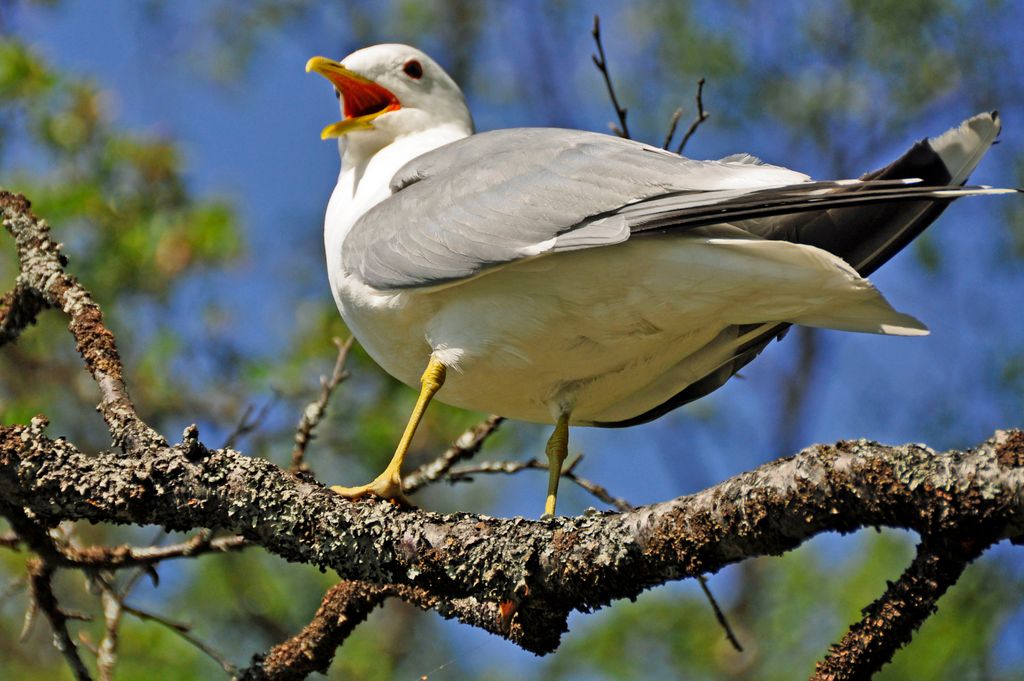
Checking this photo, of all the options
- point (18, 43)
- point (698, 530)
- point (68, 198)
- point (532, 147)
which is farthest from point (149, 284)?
point (698, 530)

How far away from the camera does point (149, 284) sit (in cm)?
717

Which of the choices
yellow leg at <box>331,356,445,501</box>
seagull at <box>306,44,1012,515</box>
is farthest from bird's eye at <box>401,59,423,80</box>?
yellow leg at <box>331,356,445,501</box>

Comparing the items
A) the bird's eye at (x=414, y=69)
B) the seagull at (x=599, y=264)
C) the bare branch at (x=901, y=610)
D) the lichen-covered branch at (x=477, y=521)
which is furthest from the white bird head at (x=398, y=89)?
the bare branch at (x=901, y=610)

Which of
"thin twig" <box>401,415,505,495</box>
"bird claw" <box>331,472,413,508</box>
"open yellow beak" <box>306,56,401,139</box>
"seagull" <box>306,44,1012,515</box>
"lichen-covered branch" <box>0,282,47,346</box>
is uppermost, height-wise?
"open yellow beak" <box>306,56,401,139</box>

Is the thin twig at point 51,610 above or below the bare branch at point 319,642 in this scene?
above

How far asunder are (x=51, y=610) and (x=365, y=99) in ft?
7.99

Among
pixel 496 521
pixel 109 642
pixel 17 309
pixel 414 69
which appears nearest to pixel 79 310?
pixel 17 309

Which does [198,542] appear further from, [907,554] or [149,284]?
[907,554]

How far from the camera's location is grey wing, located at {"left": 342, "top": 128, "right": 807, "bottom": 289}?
3.32 meters

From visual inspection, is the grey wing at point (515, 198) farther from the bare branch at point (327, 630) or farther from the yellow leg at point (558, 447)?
the bare branch at point (327, 630)

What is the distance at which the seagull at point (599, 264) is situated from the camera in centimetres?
322

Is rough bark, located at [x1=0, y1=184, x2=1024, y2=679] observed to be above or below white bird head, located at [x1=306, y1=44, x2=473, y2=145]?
below

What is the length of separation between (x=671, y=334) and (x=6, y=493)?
6.00 feet

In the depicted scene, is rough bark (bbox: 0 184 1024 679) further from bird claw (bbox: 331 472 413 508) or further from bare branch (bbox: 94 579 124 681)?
bird claw (bbox: 331 472 413 508)
